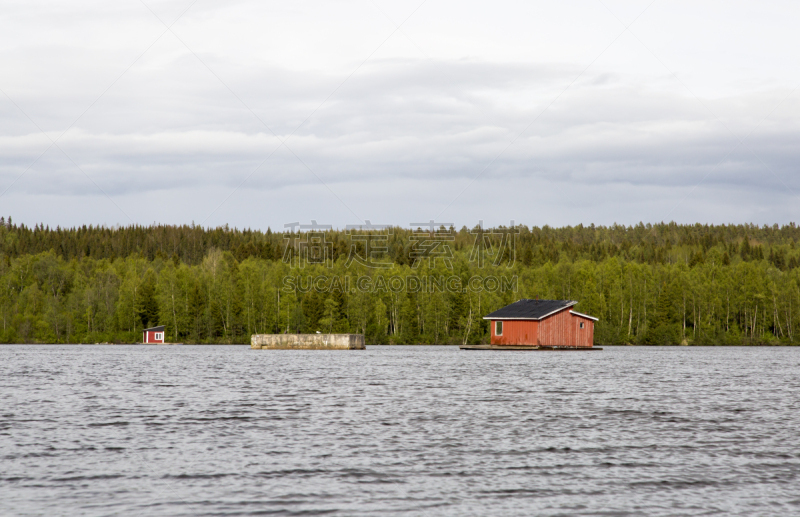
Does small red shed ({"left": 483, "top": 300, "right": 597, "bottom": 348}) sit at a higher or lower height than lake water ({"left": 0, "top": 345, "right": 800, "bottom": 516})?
higher

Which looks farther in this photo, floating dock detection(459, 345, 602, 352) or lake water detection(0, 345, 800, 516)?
floating dock detection(459, 345, 602, 352)

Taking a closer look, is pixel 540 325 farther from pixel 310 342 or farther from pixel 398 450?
pixel 398 450

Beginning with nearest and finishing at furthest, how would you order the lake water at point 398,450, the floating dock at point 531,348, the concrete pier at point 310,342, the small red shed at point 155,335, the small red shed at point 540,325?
the lake water at point 398,450, the floating dock at point 531,348, the small red shed at point 540,325, the concrete pier at point 310,342, the small red shed at point 155,335

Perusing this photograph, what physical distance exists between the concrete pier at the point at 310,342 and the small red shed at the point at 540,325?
17.4m

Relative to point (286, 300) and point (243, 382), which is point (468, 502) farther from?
point (286, 300)

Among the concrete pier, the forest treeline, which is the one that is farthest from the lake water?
the forest treeline

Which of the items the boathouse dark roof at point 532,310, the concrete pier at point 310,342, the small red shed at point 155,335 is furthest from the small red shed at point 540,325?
the small red shed at point 155,335

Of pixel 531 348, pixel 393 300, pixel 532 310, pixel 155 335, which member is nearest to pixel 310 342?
pixel 393 300

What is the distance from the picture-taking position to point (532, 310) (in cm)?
7931

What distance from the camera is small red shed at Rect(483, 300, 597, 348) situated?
253ft

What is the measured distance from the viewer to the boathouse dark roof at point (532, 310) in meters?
77.6

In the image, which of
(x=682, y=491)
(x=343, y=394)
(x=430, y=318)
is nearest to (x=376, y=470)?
(x=682, y=491)

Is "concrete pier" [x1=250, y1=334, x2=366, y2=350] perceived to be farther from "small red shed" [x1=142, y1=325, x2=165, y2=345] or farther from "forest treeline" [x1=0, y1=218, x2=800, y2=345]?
"small red shed" [x1=142, y1=325, x2=165, y2=345]

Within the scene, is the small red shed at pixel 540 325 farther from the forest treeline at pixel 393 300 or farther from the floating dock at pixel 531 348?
the forest treeline at pixel 393 300
